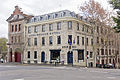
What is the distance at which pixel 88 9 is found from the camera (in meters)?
33.8

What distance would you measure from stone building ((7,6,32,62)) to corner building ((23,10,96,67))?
67.3 inches

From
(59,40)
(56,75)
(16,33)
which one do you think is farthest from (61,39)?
(56,75)

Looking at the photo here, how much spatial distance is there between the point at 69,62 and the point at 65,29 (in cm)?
712

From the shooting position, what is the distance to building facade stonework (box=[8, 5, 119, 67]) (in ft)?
119

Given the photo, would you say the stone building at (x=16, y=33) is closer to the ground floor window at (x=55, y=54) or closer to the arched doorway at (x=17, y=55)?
the arched doorway at (x=17, y=55)

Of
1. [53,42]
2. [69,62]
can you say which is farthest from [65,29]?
[69,62]

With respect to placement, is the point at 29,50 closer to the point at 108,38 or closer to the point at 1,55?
the point at 108,38

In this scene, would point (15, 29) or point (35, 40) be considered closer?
point (35, 40)

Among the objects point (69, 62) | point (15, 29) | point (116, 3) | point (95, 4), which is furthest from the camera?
point (15, 29)

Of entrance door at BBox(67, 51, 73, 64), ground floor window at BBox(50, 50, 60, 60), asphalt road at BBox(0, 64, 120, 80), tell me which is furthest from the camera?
ground floor window at BBox(50, 50, 60, 60)

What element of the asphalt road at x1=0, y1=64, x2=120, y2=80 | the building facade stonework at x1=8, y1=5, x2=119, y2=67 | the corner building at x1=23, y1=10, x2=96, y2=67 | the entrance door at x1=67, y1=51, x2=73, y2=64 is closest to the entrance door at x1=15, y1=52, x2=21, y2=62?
the building facade stonework at x1=8, y1=5, x2=119, y2=67

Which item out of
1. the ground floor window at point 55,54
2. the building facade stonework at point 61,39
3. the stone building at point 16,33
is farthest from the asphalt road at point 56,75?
the stone building at point 16,33

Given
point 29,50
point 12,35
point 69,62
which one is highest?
point 12,35

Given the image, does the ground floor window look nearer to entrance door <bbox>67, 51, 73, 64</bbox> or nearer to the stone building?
entrance door <bbox>67, 51, 73, 64</bbox>
